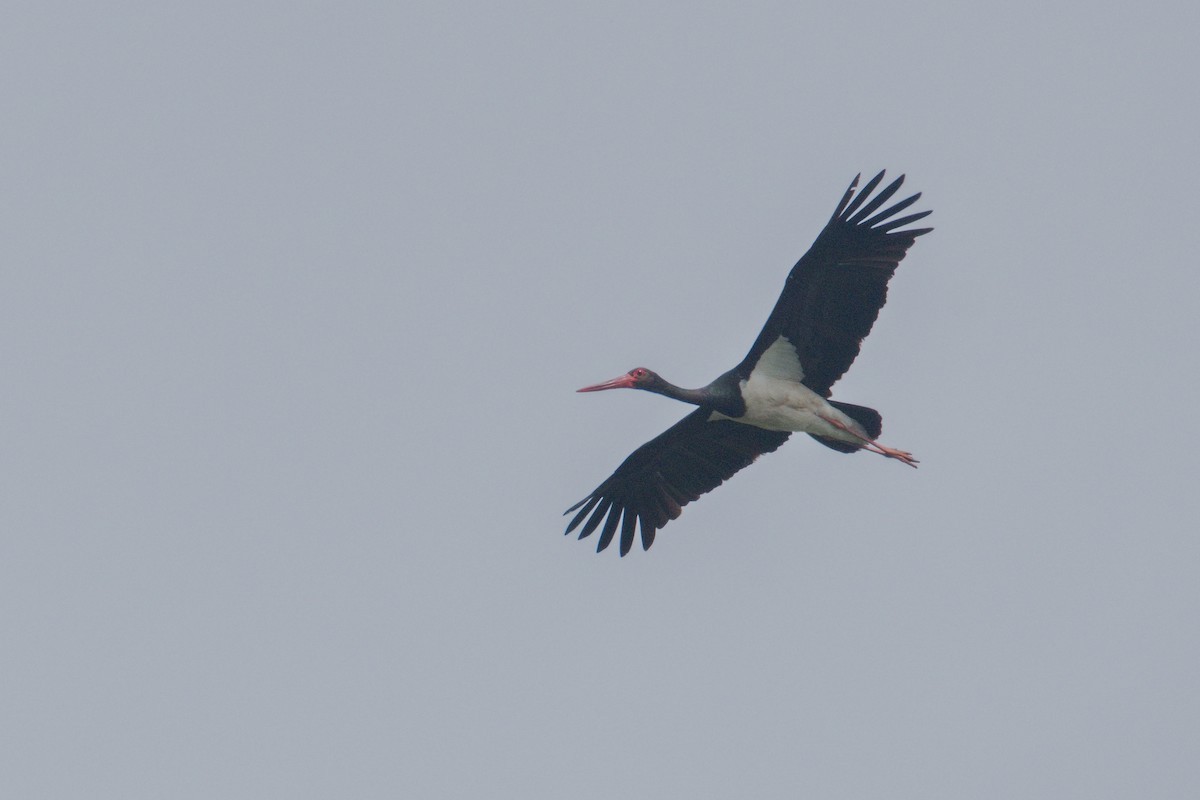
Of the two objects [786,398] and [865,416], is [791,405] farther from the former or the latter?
[865,416]

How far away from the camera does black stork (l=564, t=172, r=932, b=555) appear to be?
17.3 m

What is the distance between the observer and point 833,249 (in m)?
17.3

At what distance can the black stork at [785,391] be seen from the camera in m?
17.3

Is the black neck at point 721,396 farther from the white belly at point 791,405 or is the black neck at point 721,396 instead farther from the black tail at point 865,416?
the black tail at point 865,416

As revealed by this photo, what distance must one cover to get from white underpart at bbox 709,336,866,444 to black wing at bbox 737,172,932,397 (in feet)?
0.24

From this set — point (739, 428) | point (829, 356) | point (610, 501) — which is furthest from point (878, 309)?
point (610, 501)

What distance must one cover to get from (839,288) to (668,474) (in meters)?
2.94

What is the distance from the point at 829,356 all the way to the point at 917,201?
5.48 feet

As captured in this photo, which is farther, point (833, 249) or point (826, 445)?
point (826, 445)

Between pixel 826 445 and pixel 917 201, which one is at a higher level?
pixel 917 201

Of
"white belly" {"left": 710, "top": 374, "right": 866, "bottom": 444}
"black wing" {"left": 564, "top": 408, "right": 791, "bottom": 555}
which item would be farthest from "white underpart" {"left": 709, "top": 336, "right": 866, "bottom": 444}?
"black wing" {"left": 564, "top": 408, "right": 791, "bottom": 555}

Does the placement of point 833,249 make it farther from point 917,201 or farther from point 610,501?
point 610,501

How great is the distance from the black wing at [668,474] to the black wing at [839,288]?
109 cm

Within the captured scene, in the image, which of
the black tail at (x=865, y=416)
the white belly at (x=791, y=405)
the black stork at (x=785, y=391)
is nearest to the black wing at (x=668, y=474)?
the black stork at (x=785, y=391)
